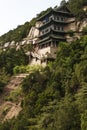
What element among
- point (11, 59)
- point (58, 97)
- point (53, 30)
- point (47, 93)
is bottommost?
point (58, 97)

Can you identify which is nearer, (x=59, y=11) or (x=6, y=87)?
(x=6, y=87)

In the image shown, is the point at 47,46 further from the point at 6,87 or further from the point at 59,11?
the point at 6,87

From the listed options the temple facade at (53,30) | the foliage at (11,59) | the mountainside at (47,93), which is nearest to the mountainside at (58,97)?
the mountainside at (47,93)

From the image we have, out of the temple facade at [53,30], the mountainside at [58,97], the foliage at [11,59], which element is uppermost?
the temple facade at [53,30]

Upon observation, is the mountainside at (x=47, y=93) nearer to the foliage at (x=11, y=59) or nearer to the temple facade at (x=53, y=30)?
the foliage at (x=11, y=59)

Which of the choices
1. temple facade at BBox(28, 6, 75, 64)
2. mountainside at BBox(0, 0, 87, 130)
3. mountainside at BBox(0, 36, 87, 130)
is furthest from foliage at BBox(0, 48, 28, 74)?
mountainside at BBox(0, 36, 87, 130)

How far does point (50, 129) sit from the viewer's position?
26109mm

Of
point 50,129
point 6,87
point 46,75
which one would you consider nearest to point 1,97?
point 6,87

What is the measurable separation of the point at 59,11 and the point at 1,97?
2109 cm

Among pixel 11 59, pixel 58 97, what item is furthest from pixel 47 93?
pixel 11 59

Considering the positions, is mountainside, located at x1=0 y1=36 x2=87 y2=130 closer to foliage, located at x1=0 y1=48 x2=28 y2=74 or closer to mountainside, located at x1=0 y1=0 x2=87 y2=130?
mountainside, located at x1=0 y1=0 x2=87 y2=130

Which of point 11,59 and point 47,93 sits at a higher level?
point 11,59

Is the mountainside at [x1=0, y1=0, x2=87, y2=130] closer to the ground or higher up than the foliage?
closer to the ground

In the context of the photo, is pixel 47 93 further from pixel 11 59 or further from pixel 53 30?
pixel 53 30
